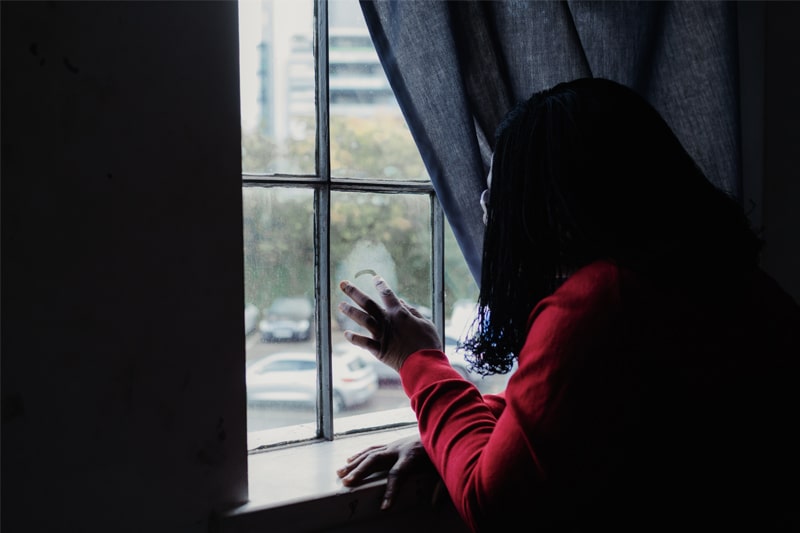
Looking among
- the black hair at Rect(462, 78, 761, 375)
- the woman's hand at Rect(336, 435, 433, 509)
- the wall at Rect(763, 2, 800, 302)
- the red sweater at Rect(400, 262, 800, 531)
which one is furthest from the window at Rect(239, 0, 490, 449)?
the wall at Rect(763, 2, 800, 302)

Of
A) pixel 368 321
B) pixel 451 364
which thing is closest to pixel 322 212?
pixel 368 321

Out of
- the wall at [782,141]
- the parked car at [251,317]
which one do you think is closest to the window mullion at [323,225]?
the parked car at [251,317]

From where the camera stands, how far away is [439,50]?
41.9 inches

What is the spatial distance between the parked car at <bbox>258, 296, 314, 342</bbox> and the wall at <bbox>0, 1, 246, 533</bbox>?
11.0 inches

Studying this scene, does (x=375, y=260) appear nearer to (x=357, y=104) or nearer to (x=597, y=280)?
(x=357, y=104)

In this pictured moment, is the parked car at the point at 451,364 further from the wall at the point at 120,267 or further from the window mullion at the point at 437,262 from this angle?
the wall at the point at 120,267

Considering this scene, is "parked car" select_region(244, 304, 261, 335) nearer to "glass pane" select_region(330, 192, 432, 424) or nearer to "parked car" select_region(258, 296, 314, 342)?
"parked car" select_region(258, 296, 314, 342)

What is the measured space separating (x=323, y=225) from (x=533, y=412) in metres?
0.62

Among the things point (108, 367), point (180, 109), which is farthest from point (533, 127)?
point (108, 367)

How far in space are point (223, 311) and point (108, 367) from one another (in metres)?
0.16

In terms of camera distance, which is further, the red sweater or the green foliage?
the green foliage

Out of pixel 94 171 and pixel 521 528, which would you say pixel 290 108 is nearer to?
pixel 94 171

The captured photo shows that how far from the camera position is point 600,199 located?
0.80 meters

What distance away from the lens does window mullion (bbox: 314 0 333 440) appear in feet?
3.91
